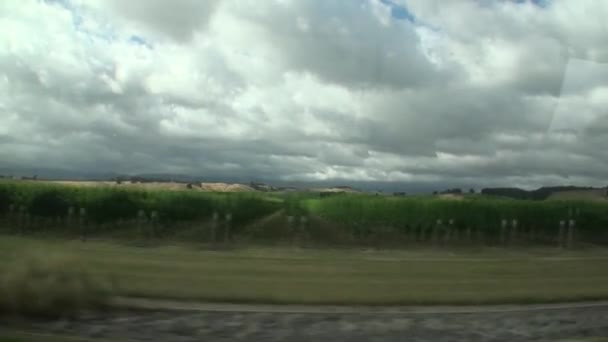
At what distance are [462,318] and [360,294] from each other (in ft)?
9.35

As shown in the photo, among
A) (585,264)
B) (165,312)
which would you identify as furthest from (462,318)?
(585,264)

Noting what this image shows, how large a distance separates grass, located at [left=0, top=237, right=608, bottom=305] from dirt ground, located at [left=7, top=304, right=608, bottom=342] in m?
1.46

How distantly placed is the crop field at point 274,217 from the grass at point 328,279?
1567cm

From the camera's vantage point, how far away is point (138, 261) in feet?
70.0

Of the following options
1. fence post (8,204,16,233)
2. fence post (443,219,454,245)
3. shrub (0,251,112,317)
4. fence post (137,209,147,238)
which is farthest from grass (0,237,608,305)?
fence post (8,204,16,233)

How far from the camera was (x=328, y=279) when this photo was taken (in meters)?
19.1

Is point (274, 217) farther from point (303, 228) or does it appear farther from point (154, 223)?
point (154, 223)

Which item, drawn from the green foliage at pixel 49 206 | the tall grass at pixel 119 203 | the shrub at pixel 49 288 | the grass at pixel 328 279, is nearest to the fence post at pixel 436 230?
the tall grass at pixel 119 203

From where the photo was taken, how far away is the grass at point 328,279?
Result: 50.9ft

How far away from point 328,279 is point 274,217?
79.3ft

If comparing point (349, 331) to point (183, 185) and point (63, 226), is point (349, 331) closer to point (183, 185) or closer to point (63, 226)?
point (63, 226)

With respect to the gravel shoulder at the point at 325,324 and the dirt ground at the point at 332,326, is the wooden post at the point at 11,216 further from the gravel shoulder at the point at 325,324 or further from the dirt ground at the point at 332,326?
the dirt ground at the point at 332,326

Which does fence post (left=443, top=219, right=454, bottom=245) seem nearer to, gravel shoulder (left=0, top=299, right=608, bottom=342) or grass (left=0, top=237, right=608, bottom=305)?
grass (left=0, top=237, right=608, bottom=305)

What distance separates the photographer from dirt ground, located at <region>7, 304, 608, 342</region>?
11.5 m
